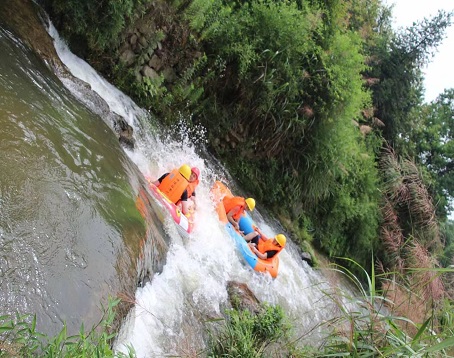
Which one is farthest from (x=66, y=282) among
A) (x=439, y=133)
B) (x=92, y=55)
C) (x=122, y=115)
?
(x=439, y=133)

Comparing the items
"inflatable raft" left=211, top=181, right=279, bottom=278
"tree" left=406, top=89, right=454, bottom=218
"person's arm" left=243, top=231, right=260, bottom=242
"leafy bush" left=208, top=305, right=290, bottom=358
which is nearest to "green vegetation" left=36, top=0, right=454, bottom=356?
"leafy bush" left=208, top=305, right=290, bottom=358

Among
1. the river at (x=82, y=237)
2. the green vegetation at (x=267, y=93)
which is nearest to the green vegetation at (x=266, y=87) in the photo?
the green vegetation at (x=267, y=93)

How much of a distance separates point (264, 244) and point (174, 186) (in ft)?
7.17

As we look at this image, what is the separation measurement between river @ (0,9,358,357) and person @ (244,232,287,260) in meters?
1.21

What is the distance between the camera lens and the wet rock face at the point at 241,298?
5.50 m

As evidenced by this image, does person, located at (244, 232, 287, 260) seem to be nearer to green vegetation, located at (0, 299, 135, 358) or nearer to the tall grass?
the tall grass

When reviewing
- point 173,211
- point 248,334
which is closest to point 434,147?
point 173,211

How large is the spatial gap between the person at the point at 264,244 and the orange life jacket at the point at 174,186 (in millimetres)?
1828

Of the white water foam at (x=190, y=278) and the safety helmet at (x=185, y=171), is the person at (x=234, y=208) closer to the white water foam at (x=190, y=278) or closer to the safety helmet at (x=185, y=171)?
the white water foam at (x=190, y=278)

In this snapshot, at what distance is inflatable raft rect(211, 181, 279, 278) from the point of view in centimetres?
765

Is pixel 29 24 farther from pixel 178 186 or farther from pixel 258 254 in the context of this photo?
pixel 258 254

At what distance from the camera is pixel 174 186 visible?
693cm

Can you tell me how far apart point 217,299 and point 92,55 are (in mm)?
4429

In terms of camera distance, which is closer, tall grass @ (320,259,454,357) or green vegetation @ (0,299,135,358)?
green vegetation @ (0,299,135,358)
